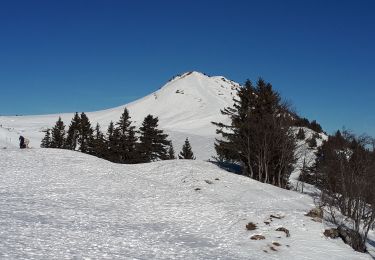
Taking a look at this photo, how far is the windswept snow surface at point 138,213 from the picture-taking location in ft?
58.9

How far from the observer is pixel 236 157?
49688 millimetres

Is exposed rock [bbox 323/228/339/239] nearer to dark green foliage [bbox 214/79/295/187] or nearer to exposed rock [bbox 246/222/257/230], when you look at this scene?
exposed rock [bbox 246/222/257/230]

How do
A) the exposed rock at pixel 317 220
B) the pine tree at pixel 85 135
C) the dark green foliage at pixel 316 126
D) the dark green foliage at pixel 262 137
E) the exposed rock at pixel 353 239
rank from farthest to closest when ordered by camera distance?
the dark green foliage at pixel 316 126
the pine tree at pixel 85 135
the dark green foliage at pixel 262 137
the exposed rock at pixel 317 220
the exposed rock at pixel 353 239

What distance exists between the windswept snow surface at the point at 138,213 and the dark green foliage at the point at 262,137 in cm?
496

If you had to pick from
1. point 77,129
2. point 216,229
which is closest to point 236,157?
point 216,229

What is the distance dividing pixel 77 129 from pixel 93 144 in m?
12.9

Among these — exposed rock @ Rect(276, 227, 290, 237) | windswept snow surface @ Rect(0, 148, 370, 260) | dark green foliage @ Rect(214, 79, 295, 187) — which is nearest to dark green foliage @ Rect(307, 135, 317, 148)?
dark green foliage @ Rect(214, 79, 295, 187)

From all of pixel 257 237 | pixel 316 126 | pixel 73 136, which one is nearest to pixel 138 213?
pixel 257 237

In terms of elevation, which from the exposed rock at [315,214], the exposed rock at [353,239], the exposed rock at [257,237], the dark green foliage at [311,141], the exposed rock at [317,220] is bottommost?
the exposed rock at [257,237]

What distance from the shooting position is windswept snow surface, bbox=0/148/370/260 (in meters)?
17.9

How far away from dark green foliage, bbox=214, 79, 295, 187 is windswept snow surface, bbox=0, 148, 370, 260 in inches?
195

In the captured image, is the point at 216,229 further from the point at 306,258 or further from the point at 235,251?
the point at 306,258

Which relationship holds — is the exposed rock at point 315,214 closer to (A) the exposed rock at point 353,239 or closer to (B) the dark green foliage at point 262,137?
(A) the exposed rock at point 353,239

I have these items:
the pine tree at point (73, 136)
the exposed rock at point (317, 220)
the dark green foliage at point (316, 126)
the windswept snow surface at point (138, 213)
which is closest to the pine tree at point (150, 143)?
the pine tree at point (73, 136)
